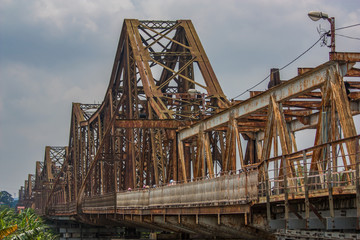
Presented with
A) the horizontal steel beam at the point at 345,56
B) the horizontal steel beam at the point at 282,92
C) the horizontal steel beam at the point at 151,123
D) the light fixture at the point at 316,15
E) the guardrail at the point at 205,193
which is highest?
the light fixture at the point at 316,15

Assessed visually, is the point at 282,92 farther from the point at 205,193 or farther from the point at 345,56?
the point at 205,193

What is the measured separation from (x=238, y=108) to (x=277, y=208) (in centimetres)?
1016

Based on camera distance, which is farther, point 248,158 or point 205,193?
point 248,158

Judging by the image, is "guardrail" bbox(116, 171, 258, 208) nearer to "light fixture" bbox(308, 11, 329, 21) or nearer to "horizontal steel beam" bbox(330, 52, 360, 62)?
"horizontal steel beam" bbox(330, 52, 360, 62)

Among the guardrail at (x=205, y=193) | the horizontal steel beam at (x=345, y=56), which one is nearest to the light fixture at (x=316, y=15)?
the horizontal steel beam at (x=345, y=56)

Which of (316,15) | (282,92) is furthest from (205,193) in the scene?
(316,15)

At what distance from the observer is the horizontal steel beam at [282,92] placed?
2628 cm

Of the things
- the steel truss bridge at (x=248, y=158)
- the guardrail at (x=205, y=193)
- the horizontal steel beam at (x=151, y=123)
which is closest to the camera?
the steel truss bridge at (x=248, y=158)

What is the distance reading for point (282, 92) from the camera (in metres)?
29.5

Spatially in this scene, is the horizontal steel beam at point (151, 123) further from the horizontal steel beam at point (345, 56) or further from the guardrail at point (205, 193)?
the horizontal steel beam at point (345, 56)

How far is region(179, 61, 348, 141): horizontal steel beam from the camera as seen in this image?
26281 mm

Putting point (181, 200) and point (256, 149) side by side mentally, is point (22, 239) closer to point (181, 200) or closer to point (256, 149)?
point (181, 200)

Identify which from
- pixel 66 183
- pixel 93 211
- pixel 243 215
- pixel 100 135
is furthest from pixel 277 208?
pixel 66 183

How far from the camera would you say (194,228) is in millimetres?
35031
